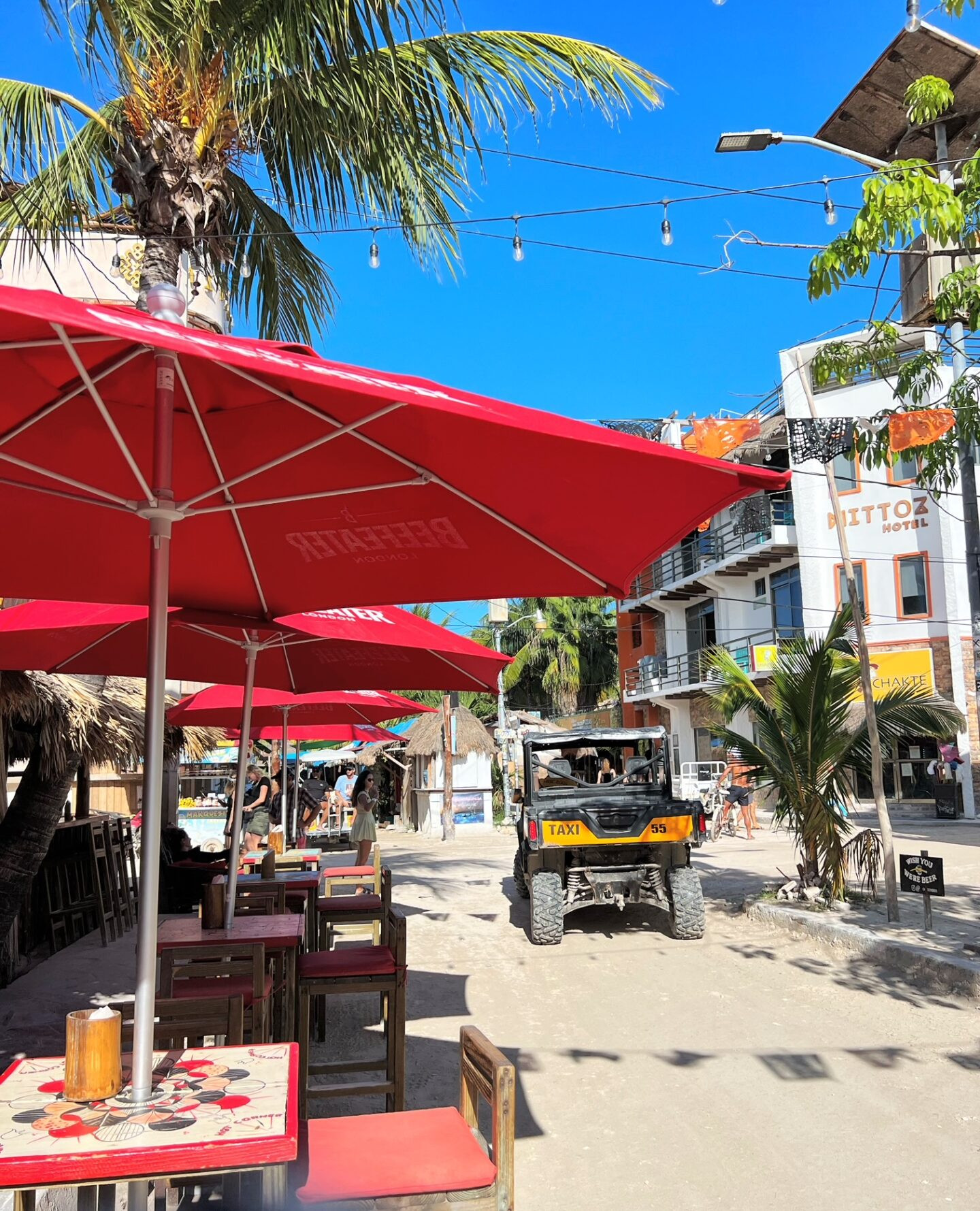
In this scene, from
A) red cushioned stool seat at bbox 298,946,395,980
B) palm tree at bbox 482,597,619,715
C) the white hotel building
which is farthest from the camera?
palm tree at bbox 482,597,619,715

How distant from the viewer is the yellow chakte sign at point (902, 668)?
24594 mm

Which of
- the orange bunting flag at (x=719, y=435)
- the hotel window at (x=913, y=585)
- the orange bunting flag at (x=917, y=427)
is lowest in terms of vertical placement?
the orange bunting flag at (x=917, y=427)

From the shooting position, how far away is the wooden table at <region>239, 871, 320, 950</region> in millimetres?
6949

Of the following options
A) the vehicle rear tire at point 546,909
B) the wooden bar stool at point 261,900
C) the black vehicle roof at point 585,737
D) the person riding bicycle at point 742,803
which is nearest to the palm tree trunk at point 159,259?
the wooden bar stool at point 261,900

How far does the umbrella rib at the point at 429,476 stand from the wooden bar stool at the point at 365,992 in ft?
6.84

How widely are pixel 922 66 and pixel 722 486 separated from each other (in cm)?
910

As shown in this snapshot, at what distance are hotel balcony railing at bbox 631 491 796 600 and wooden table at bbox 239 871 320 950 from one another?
640 inches

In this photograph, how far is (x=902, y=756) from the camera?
25594 mm

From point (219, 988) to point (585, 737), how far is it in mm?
6760

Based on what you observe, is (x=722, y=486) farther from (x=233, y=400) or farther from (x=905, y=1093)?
(x=905, y=1093)

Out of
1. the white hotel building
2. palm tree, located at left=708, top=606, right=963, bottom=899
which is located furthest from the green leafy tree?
the white hotel building

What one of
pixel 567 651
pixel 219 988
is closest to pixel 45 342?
pixel 219 988

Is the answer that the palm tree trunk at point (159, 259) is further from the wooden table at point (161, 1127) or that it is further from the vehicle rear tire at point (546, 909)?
the vehicle rear tire at point (546, 909)

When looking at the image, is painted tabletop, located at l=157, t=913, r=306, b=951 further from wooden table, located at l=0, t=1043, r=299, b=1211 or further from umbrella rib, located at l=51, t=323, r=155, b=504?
umbrella rib, located at l=51, t=323, r=155, b=504
